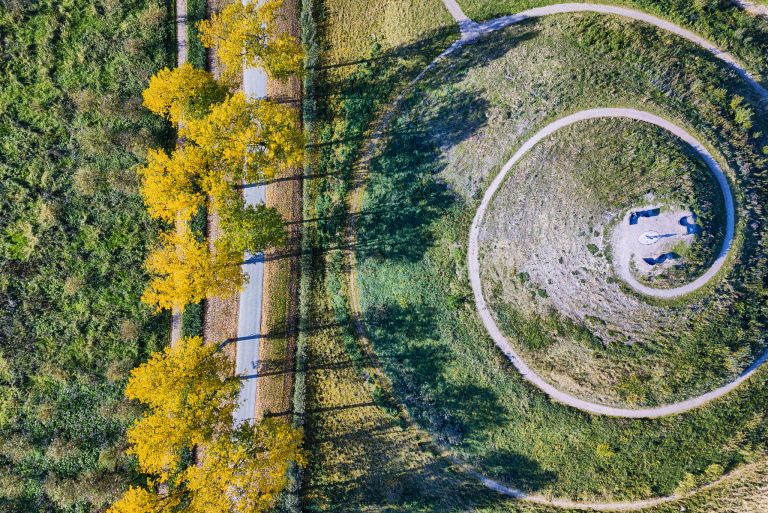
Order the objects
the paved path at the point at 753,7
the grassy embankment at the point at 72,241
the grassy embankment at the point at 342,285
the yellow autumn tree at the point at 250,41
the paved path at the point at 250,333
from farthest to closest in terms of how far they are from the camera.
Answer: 1. the grassy embankment at the point at 72,241
2. the paved path at the point at 250,333
3. the grassy embankment at the point at 342,285
4. the yellow autumn tree at the point at 250,41
5. the paved path at the point at 753,7

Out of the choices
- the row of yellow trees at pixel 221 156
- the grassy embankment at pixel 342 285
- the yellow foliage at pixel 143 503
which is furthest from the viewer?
the grassy embankment at pixel 342 285

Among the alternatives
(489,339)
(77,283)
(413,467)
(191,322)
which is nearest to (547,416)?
(489,339)

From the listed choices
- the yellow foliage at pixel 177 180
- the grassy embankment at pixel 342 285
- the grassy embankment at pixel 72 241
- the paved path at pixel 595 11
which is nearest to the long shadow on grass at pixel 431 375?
the grassy embankment at pixel 342 285

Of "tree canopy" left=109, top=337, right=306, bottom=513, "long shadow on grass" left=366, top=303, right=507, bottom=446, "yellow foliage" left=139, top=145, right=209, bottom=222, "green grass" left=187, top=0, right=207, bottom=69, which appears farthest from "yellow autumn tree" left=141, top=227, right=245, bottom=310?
"green grass" left=187, top=0, right=207, bottom=69

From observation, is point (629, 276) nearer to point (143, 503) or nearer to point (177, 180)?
point (177, 180)

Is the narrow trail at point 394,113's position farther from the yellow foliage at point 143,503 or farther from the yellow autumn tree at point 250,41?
the yellow foliage at point 143,503

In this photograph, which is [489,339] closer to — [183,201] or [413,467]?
[413,467]

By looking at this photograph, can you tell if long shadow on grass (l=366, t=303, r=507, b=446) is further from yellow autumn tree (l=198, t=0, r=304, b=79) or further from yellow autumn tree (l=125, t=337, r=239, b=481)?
yellow autumn tree (l=198, t=0, r=304, b=79)
